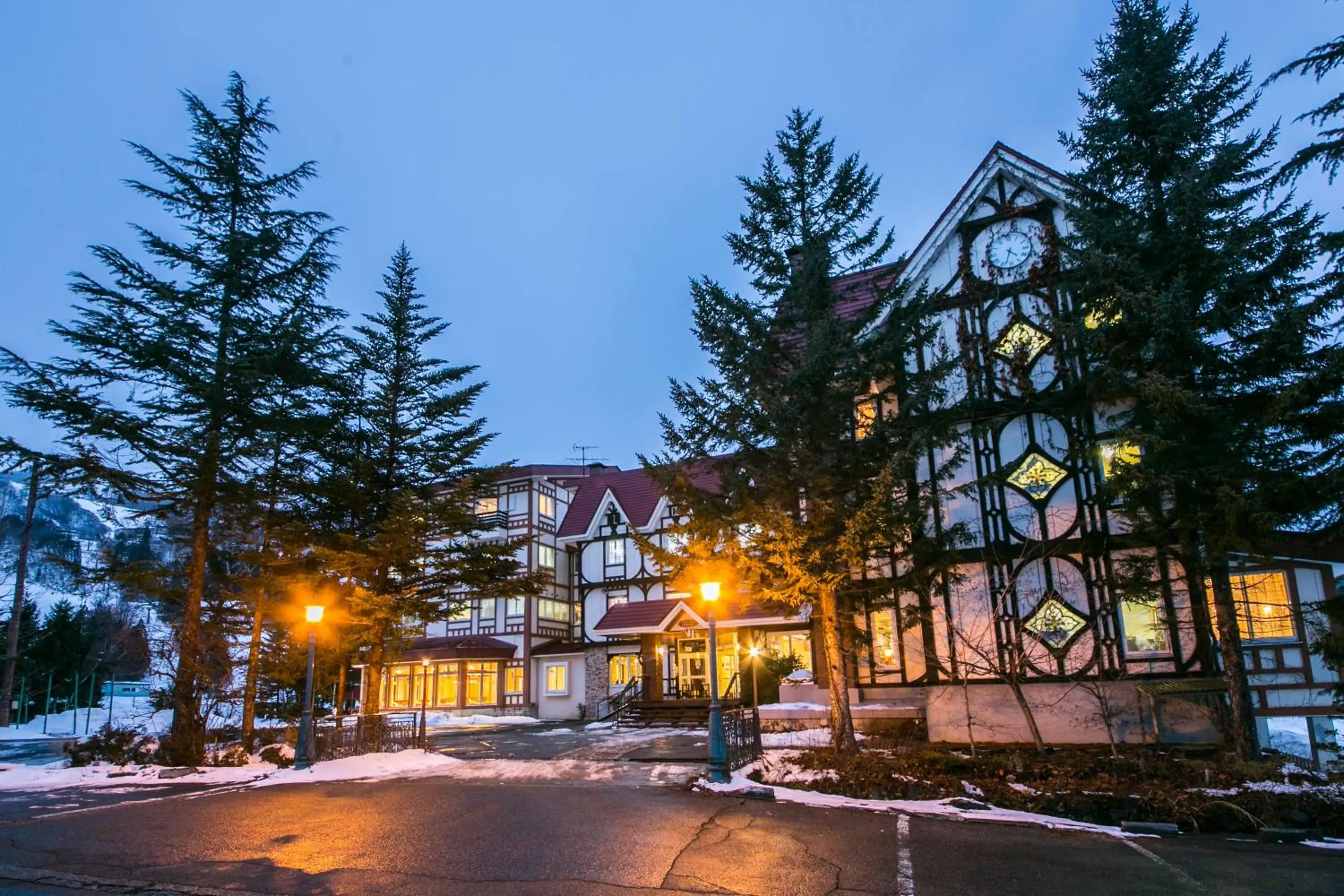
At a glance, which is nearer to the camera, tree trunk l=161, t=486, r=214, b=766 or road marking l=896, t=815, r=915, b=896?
road marking l=896, t=815, r=915, b=896

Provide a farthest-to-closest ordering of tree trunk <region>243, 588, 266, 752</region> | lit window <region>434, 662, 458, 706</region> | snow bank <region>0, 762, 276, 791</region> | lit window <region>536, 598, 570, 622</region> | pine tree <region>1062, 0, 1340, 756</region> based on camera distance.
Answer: lit window <region>536, 598, 570, 622</region> < lit window <region>434, 662, 458, 706</region> < tree trunk <region>243, 588, 266, 752</region> < snow bank <region>0, 762, 276, 791</region> < pine tree <region>1062, 0, 1340, 756</region>

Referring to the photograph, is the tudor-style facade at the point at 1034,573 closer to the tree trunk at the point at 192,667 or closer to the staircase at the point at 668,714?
the tree trunk at the point at 192,667

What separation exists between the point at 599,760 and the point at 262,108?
18.6 m

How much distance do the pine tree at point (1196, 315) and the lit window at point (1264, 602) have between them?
4.07m

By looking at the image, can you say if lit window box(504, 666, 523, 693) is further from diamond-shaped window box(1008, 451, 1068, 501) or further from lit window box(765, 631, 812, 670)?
diamond-shaped window box(1008, 451, 1068, 501)

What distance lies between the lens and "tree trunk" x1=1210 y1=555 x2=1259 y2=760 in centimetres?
1255

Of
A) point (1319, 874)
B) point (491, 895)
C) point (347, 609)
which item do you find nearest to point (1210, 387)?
point (1319, 874)

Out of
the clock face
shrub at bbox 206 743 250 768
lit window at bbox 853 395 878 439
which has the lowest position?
shrub at bbox 206 743 250 768

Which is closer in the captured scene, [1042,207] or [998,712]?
[998,712]

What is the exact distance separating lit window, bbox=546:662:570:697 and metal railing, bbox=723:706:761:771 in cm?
2424

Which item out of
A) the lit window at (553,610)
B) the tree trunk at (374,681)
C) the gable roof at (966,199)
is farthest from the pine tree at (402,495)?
the lit window at (553,610)

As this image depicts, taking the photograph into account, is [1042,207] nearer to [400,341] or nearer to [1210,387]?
[1210,387]

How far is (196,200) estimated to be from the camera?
19.0 m

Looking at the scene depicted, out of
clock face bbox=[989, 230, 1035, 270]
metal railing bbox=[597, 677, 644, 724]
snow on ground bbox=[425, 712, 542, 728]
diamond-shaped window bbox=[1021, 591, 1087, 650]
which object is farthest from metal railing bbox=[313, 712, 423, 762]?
clock face bbox=[989, 230, 1035, 270]
